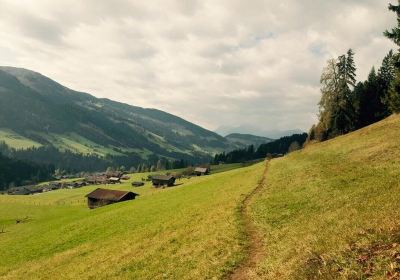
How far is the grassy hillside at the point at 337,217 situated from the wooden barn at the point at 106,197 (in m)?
63.7

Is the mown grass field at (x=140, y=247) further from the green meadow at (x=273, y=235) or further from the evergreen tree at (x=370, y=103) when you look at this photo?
the evergreen tree at (x=370, y=103)

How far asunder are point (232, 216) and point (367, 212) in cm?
1393

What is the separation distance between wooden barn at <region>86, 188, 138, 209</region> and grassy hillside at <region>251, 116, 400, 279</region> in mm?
63723

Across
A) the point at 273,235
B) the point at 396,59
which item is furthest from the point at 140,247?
the point at 396,59

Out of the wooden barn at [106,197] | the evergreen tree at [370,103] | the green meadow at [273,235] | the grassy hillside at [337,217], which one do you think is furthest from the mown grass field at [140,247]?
the evergreen tree at [370,103]

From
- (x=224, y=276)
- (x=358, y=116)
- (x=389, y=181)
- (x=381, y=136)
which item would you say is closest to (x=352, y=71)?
(x=358, y=116)

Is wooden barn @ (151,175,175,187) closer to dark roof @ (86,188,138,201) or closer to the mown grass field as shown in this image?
dark roof @ (86,188,138,201)

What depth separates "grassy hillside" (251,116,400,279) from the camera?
53.3 ft

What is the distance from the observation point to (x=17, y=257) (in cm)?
5084

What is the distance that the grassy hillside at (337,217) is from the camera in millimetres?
16234

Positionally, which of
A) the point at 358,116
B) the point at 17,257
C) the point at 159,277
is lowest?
the point at 17,257

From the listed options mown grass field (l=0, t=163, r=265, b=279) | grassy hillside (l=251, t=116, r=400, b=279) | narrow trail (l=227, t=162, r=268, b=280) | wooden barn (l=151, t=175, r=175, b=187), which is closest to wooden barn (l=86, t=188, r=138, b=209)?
wooden barn (l=151, t=175, r=175, b=187)

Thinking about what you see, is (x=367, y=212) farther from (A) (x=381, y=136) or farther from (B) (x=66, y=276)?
(A) (x=381, y=136)

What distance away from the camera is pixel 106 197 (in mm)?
108750
